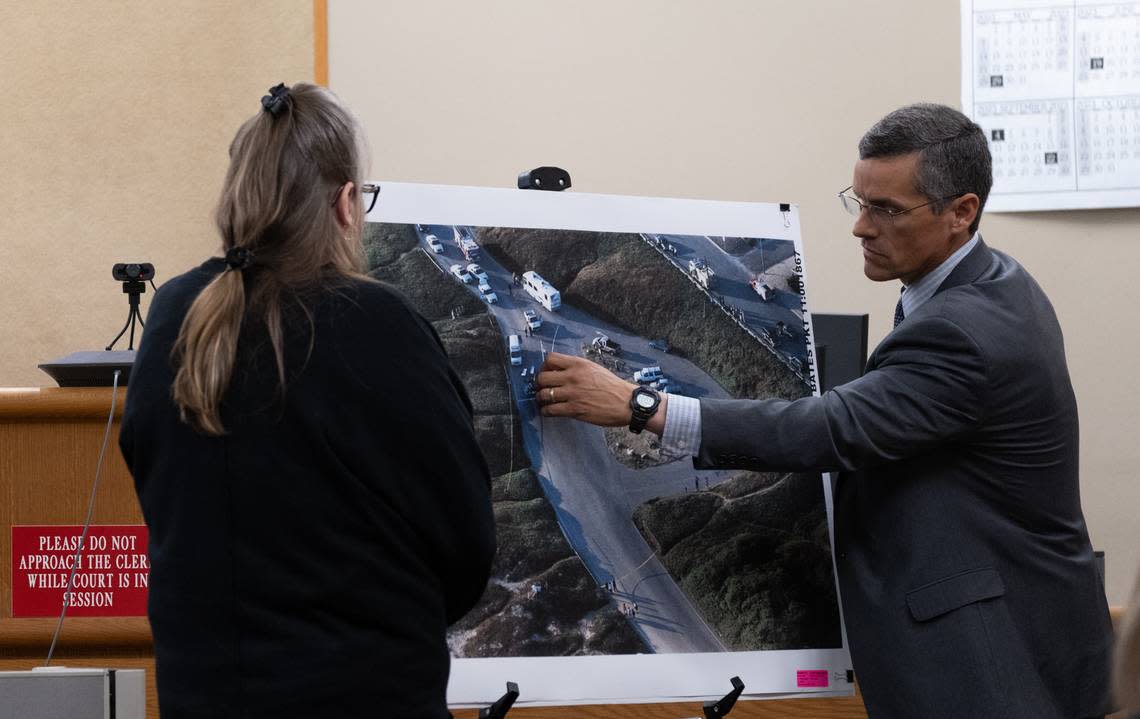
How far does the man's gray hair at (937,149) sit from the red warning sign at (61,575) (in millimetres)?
1323

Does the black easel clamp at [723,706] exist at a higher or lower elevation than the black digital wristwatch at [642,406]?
lower

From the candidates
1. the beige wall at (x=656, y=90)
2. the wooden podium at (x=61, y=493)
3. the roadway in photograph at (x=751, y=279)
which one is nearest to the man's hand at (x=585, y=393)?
the roadway in photograph at (x=751, y=279)

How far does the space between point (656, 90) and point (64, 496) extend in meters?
2.04

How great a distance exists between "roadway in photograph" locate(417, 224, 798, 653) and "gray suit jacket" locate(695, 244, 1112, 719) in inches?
6.3

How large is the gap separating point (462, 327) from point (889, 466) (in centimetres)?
67

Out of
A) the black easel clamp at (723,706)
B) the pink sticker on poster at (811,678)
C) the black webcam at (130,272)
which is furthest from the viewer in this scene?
the black webcam at (130,272)

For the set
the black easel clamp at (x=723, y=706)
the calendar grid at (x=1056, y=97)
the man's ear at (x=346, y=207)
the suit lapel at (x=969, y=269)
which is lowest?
the black easel clamp at (x=723, y=706)

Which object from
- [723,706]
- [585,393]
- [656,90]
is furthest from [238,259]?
[656,90]

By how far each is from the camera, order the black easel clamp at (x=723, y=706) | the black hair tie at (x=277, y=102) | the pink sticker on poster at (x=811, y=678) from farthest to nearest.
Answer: the pink sticker on poster at (x=811, y=678)
the black easel clamp at (x=723, y=706)
the black hair tie at (x=277, y=102)

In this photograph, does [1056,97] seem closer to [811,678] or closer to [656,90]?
[656,90]

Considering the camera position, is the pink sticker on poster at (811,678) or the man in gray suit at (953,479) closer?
the man in gray suit at (953,479)

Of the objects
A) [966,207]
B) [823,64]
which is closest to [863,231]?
[966,207]

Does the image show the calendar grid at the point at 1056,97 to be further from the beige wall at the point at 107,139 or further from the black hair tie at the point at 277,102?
the black hair tie at the point at 277,102

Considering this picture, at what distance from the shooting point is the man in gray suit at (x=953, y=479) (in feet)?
5.76
